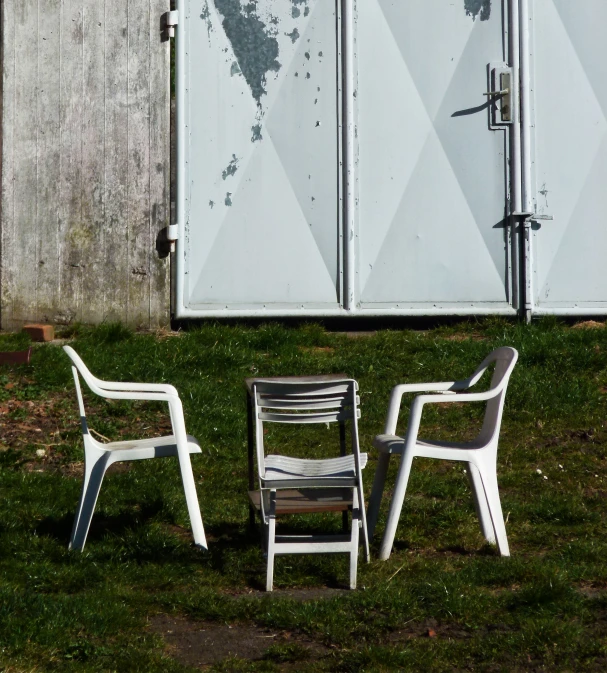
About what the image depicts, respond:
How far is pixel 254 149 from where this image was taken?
28.6ft

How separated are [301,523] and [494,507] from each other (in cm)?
100

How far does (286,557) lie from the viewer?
4.80 metres

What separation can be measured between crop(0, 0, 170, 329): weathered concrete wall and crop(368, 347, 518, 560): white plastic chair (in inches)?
167

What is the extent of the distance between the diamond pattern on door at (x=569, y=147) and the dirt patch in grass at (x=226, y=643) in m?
5.53

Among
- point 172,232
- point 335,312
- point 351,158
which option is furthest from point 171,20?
point 335,312

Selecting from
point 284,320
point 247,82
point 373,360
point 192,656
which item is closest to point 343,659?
point 192,656

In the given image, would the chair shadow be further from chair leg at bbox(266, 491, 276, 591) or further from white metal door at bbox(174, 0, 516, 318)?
white metal door at bbox(174, 0, 516, 318)

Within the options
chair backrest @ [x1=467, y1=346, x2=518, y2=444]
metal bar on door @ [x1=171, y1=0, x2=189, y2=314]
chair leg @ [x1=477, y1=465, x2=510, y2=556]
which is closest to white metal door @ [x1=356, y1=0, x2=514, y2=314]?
metal bar on door @ [x1=171, y1=0, x2=189, y2=314]

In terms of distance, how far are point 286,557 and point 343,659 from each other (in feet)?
3.59

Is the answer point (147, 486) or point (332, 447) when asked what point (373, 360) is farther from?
point (147, 486)

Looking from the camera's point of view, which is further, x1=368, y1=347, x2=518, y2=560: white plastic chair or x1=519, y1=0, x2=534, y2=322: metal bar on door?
x1=519, y1=0, x2=534, y2=322: metal bar on door

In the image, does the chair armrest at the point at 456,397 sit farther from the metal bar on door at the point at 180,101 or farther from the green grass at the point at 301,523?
the metal bar on door at the point at 180,101

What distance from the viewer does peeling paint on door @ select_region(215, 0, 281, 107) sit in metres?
8.70

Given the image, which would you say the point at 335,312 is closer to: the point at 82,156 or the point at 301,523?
the point at 82,156
